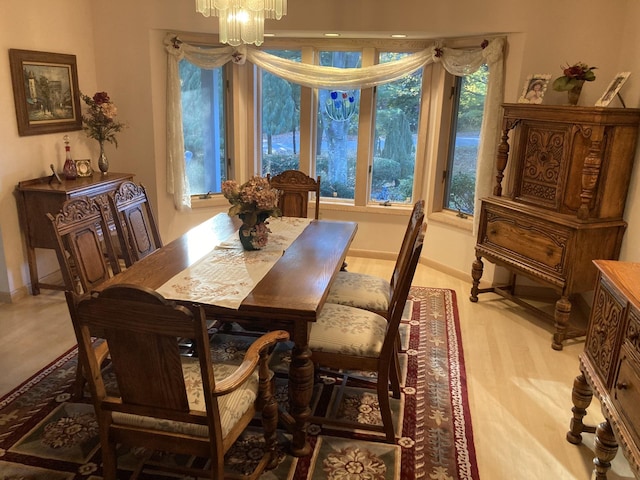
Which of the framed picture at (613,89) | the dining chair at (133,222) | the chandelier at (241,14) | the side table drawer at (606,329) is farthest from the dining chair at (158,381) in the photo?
the framed picture at (613,89)

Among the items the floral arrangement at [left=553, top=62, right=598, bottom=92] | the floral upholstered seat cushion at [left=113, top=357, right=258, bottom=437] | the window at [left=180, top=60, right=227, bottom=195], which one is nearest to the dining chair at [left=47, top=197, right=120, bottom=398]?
the floral upholstered seat cushion at [left=113, top=357, right=258, bottom=437]

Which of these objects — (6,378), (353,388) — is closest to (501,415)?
(353,388)

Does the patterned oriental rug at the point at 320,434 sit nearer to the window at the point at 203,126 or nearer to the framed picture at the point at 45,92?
the framed picture at the point at 45,92

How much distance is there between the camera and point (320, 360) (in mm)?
2324

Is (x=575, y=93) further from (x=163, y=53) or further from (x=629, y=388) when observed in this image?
(x=163, y=53)

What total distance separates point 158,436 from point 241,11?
87.3 inches

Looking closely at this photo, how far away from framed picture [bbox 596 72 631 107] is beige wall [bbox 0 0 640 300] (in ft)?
0.37

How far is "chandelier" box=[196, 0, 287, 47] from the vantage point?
271cm

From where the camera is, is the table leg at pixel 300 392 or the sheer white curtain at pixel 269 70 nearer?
the table leg at pixel 300 392

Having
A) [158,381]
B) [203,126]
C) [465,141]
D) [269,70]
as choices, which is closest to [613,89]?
[465,141]

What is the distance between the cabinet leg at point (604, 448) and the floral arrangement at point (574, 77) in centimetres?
228

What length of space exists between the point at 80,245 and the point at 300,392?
1258 mm

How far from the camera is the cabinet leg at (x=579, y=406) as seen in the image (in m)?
2.35

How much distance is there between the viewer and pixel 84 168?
423 cm
